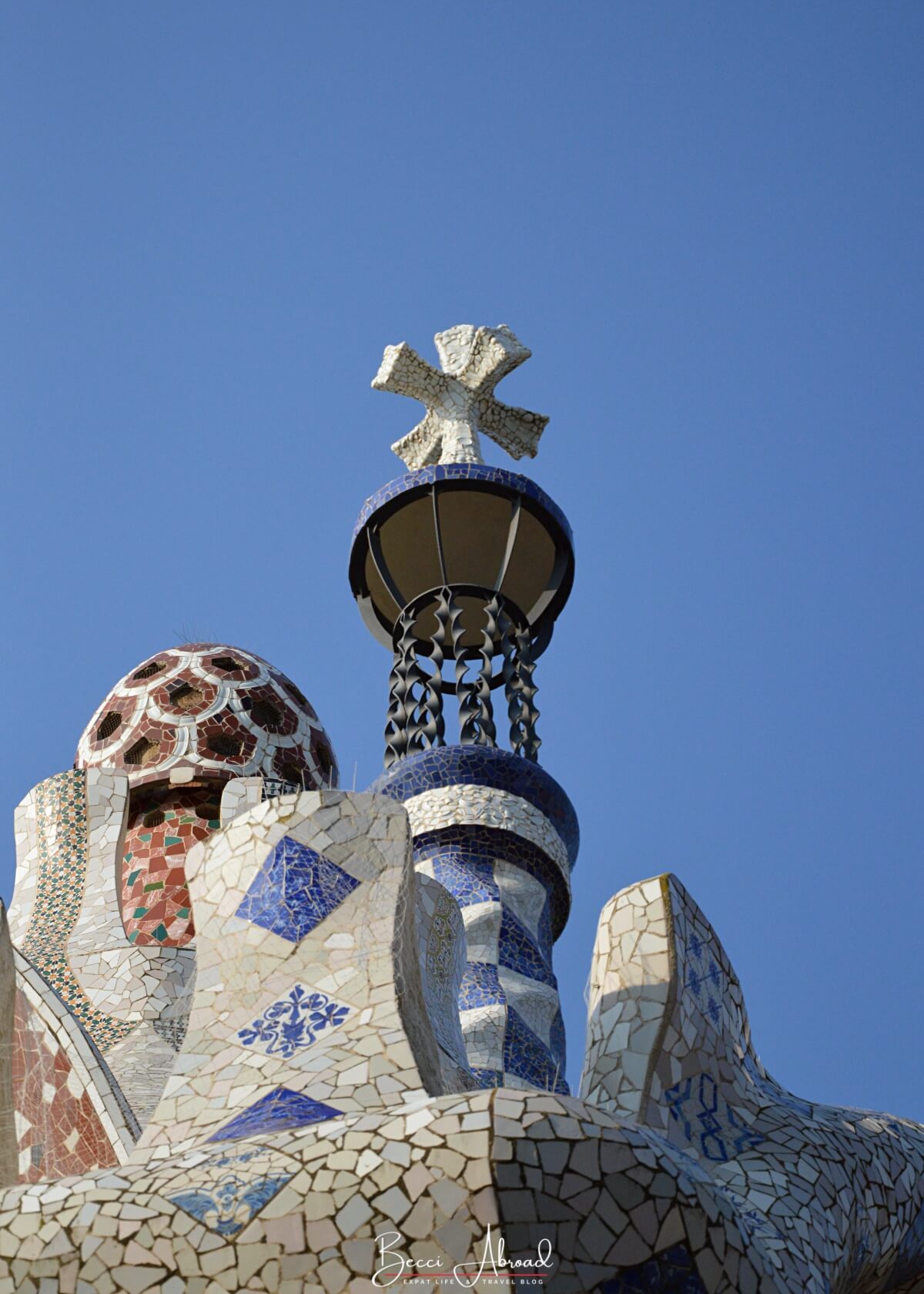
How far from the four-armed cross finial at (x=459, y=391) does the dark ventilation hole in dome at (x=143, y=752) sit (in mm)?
2754

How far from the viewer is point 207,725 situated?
20.9 feet

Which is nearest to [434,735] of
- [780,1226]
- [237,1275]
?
[780,1226]

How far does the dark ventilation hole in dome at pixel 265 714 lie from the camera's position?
650cm

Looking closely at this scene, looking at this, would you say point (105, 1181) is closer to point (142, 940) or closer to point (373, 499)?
point (142, 940)

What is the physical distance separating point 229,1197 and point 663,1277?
2.04 ft

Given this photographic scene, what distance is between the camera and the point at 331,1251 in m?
2.62

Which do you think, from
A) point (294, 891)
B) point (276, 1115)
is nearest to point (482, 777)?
point (294, 891)

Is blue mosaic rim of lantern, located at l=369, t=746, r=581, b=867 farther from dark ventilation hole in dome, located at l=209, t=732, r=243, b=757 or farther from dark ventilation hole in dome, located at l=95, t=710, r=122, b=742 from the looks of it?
dark ventilation hole in dome, located at l=95, t=710, r=122, b=742

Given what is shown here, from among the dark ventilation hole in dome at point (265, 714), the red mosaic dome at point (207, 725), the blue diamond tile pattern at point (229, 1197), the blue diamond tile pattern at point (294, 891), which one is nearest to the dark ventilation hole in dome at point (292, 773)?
the red mosaic dome at point (207, 725)

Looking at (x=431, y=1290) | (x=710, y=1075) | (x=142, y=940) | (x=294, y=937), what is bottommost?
(x=431, y=1290)

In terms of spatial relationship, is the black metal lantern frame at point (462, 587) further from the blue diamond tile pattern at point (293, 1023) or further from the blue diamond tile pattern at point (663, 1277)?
the blue diamond tile pattern at point (663, 1277)

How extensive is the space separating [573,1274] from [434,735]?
16.5ft

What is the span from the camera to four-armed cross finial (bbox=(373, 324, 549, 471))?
8.79 metres

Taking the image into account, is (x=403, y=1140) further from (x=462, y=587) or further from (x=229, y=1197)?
(x=462, y=587)
